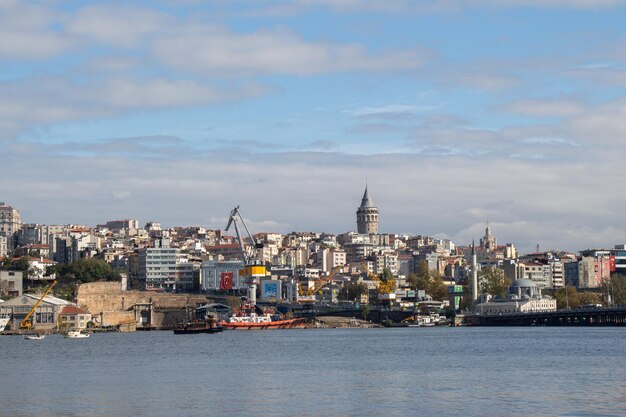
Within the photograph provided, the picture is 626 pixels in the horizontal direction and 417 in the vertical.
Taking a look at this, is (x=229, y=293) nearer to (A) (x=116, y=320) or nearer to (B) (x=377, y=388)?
(A) (x=116, y=320)

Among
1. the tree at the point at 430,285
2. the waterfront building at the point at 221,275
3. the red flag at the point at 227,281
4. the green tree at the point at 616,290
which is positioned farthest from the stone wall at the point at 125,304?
the green tree at the point at 616,290

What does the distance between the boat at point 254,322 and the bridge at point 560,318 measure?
25.3 m

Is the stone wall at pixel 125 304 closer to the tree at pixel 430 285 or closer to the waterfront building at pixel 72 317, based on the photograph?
the waterfront building at pixel 72 317

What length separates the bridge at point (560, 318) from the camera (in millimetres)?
141750

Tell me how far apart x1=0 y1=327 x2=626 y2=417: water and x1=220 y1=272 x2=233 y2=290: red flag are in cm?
9727

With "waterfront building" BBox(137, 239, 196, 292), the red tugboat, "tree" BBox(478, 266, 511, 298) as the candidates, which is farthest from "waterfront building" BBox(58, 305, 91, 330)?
"tree" BBox(478, 266, 511, 298)

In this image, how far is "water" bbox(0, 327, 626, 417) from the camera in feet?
123

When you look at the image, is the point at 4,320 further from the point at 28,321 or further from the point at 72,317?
the point at 72,317

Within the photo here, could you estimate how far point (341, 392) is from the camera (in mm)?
42719

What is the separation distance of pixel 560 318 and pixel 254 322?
131 feet

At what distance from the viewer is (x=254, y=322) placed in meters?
134

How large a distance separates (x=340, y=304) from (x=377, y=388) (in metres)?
124

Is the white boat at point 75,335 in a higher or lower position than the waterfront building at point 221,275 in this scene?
lower

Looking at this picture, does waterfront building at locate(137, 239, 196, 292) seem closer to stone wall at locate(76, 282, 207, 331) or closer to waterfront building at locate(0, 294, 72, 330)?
stone wall at locate(76, 282, 207, 331)
